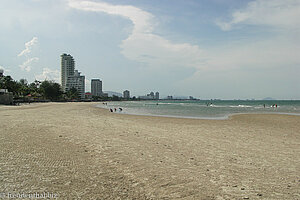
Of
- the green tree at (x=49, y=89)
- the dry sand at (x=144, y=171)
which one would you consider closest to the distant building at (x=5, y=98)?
the dry sand at (x=144, y=171)

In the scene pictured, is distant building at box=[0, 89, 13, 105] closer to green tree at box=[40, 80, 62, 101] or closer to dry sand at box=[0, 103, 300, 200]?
dry sand at box=[0, 103, 300, 200]

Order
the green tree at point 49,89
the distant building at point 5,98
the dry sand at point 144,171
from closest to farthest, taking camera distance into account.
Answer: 1. the dry sand at point 144,171
2. the distant building at point 5,98
3. the green tree at point 49,89

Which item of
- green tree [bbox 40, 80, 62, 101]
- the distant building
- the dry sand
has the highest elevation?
green tree [bbox 40, 80, 62, 101]

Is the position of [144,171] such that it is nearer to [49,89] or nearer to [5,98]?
[5,98]

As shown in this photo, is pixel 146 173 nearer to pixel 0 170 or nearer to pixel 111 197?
pixel 111 197

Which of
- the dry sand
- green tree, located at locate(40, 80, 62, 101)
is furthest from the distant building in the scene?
green tree, located at locate(40, 80, 62, 101)

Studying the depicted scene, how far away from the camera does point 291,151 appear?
28.7 feet

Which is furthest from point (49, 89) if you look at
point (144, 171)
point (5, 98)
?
point (144, 171)

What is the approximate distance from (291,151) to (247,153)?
2.30 m

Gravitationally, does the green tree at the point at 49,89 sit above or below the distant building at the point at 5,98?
above

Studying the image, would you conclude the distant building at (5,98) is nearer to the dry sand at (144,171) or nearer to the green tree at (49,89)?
the dry sand at (144,171)

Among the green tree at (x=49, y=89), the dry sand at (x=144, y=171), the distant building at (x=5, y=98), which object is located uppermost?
the green tree at (x=49, y=89)

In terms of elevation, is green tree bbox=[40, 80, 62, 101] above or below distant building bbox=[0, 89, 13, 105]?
above

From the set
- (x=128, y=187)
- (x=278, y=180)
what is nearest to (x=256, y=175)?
(x=278, y=180)
